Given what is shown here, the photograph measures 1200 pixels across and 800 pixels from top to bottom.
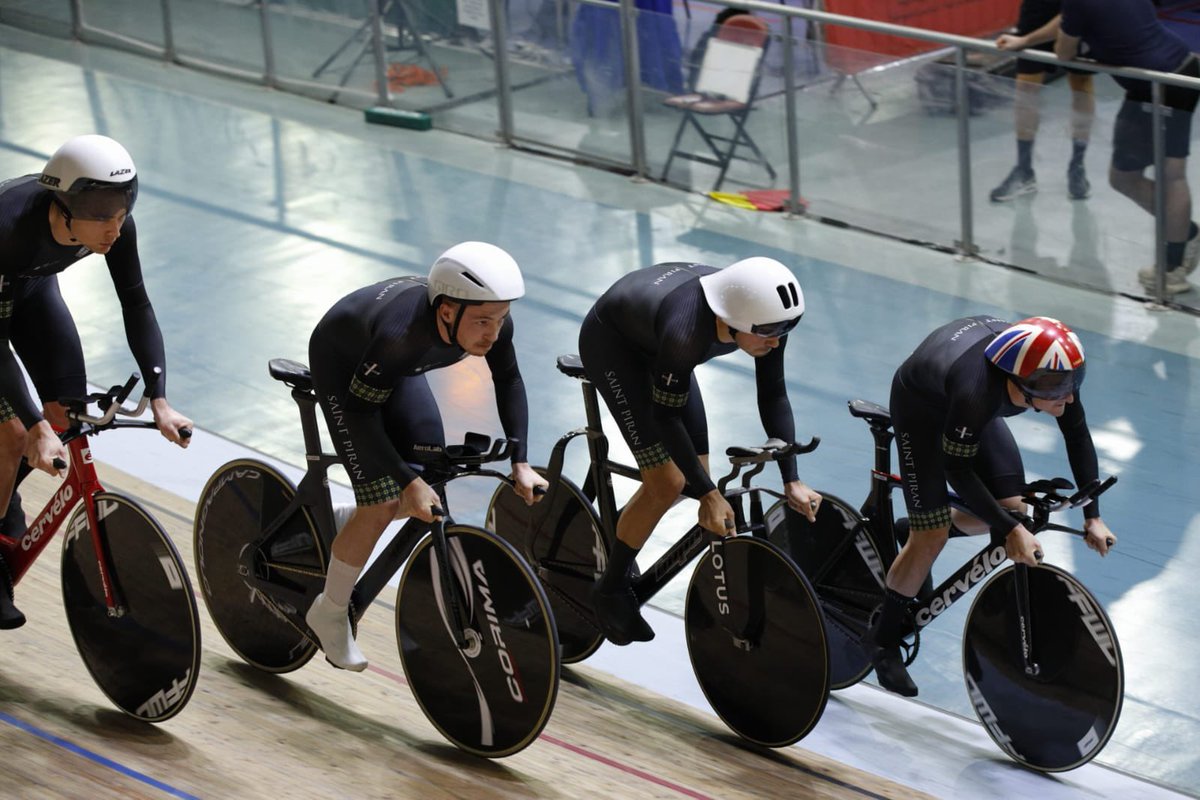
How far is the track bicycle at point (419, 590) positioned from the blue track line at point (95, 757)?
631mm

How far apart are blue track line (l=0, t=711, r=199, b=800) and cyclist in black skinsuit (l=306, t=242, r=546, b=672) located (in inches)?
24.0

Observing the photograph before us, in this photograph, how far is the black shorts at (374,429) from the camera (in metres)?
4.26

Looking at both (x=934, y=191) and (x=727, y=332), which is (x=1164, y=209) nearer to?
(x=934, y=191)

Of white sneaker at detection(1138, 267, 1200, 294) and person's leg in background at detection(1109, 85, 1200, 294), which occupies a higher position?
person's leg in background at detection(1109, 85, 1200, 294)

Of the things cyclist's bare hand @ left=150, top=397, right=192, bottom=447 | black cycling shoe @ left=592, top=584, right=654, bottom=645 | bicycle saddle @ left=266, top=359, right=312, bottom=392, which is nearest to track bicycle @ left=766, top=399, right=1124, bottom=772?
black cycling shoe @ left=592, top=584, right=654, bottom=645

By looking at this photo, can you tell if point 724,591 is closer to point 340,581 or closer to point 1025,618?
point 1025,618

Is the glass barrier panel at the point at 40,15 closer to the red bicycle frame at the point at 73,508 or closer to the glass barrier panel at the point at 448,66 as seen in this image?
the glass barrier panel at the point at 448,66

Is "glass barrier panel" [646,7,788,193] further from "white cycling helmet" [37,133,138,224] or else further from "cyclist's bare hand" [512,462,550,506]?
"white cycling helmet" [37,133,138,224]

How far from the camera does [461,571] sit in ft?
14.1

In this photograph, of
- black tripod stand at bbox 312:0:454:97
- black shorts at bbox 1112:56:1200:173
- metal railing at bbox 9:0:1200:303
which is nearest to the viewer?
black shorts at bbox 1112:56:1200:173

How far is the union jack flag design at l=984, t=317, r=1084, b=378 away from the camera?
13.9 ft

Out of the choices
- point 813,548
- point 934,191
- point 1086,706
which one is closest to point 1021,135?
point 934,191

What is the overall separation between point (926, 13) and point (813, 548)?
8537mm

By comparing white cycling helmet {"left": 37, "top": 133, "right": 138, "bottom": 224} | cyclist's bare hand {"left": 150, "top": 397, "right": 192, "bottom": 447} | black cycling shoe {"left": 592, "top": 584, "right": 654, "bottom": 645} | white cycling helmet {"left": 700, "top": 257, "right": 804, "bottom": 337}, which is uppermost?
white cycling helmet {"left": 37, "top": 133, "right": 138, "bottom": 224}
